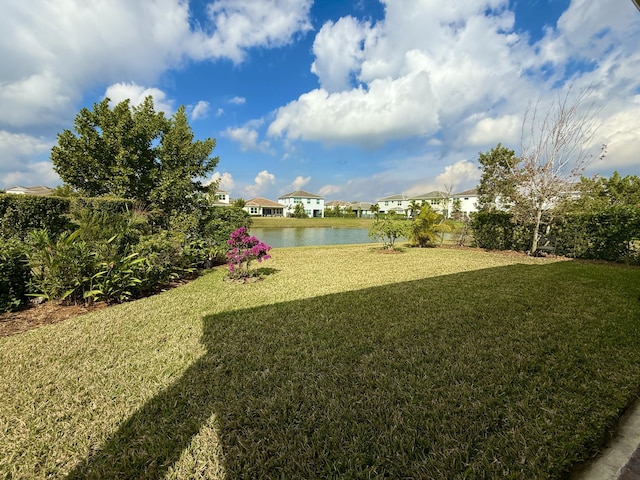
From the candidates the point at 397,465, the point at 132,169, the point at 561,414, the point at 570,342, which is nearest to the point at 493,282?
the point at 570,342

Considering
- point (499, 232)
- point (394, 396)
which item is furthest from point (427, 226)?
point (394, 396)

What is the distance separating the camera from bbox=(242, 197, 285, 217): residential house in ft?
189

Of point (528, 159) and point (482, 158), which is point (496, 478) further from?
point (482, 158)

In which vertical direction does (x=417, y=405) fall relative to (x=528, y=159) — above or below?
below

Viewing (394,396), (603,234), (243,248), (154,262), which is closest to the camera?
(394,396)

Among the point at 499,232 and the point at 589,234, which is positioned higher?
the point at 589,234

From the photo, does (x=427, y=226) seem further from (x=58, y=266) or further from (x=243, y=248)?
(x=58, y=266)

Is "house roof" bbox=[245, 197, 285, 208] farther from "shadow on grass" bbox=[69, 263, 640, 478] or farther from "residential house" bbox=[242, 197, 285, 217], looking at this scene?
"shadow on grass" bbox=[69, 263, 640, 478]

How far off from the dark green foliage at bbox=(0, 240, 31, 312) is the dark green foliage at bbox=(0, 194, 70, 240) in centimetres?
368

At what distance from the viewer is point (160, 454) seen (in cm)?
170

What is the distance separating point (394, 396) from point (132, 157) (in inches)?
592

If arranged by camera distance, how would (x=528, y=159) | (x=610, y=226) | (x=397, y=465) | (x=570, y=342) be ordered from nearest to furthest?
(x=397, y=465) < (x=570, y=342) < (x=610, y=226) < (x=528, y=159)

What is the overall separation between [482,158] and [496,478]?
20932mm

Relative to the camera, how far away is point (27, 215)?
759 cm
